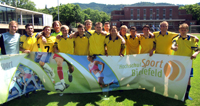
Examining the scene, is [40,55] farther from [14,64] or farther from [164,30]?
[164,30]

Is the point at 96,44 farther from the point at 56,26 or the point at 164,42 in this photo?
the point at 164,42

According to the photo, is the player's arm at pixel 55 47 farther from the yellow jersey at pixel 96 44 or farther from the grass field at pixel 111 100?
the grass field at pixel 111 100

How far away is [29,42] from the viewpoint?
4.44m

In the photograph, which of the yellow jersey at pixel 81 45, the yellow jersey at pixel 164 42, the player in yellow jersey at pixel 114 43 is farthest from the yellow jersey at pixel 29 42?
the yellow jersey at pixel 164 42

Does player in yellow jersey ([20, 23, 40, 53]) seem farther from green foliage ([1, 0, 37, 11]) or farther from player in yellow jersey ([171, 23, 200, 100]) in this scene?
green foliage ([1, 0, 37, 11])

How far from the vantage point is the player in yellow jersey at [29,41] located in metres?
4.38

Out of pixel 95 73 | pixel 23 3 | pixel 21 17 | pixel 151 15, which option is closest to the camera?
pixel 95 73

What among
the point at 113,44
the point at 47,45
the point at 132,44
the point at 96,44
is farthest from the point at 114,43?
the point at 47,45

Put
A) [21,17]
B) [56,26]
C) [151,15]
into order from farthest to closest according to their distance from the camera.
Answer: [151,15] < [21,17] < [56,26]

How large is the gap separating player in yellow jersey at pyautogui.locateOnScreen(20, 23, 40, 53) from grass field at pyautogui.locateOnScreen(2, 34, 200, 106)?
144 centimetres

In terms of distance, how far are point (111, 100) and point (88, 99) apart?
65 centimetres

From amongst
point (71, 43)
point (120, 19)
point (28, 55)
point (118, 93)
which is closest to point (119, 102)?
point (118, 93)

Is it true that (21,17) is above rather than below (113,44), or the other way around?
above

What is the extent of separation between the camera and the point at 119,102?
384cm
